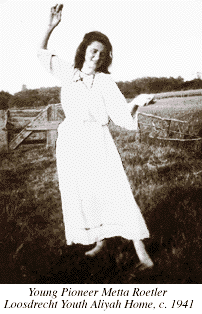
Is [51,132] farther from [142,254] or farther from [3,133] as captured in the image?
[142,254]

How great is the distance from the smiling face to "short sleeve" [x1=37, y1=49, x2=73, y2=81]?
140 millimetres

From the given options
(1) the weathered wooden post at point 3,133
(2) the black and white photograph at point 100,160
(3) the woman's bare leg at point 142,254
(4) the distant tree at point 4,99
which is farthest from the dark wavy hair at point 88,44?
(3) the woman's bare leg at point 142,254

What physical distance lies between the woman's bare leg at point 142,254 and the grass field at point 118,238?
0.04 meters

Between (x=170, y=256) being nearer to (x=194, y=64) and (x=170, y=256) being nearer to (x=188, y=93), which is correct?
(x=188, y=93)

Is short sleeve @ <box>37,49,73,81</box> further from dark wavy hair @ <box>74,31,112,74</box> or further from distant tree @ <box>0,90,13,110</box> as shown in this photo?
distant tree @ <box>0,90,13,110</box>

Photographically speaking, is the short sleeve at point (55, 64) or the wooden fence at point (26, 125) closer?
the short sleeve at point (55, 64)

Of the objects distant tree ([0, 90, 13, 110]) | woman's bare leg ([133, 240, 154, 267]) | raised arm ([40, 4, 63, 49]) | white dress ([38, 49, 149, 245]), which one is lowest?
woman's bare leg ([133, 240, 154, 267])

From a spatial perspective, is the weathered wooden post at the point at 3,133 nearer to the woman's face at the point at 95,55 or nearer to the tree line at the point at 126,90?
the tree line at the point at 126,90

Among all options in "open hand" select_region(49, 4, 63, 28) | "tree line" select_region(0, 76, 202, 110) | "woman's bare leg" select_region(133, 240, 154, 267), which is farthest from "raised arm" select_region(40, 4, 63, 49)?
"woman's bare leg" select_region(133, 240, 154, 267)

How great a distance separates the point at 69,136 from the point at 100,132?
234 mm

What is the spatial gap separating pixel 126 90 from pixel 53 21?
2.60 feet

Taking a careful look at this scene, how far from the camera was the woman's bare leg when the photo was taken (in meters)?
1.66

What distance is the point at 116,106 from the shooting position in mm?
1674

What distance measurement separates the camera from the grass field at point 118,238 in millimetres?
1670
